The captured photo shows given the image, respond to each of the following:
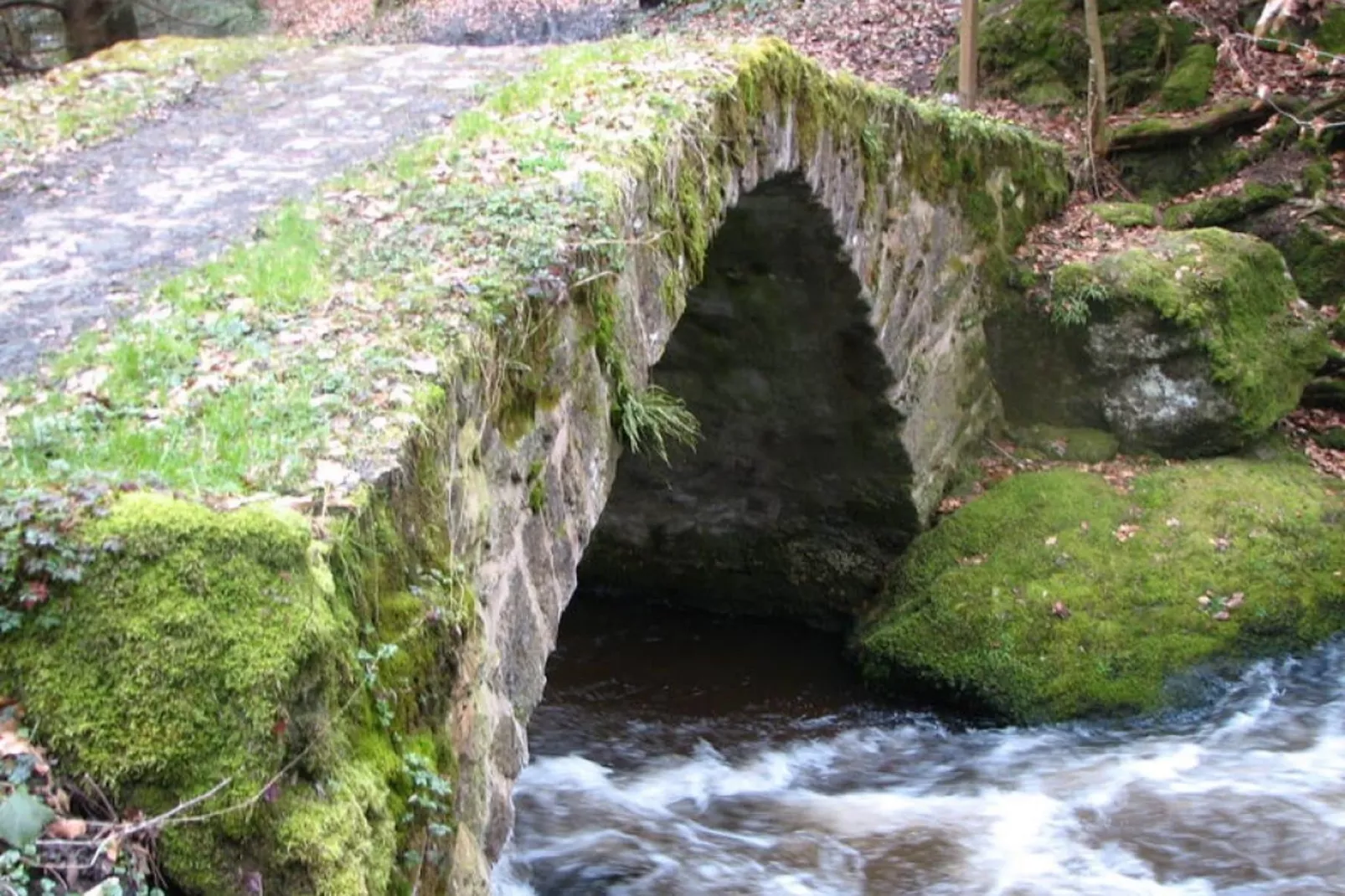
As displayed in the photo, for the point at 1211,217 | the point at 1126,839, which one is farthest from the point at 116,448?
the point at 1211,217

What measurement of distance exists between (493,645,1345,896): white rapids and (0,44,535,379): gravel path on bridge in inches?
115

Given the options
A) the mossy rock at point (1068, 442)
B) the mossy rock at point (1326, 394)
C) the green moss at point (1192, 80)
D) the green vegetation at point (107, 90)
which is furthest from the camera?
the green moss at point (1192, 80)

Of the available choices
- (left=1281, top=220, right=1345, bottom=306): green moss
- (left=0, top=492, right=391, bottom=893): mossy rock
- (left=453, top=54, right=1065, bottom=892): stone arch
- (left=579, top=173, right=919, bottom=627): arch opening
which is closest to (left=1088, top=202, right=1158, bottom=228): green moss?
(left=453, top=54, right=1065, bottom=892): stone arch

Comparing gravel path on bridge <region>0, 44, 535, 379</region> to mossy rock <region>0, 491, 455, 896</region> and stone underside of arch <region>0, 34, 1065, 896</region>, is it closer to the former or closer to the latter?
stone underside of arch <region>0, 34, 1065, 896</region>

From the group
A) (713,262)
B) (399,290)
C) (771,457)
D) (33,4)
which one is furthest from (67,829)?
(33,4)

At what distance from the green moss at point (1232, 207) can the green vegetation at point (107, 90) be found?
640 centimetres

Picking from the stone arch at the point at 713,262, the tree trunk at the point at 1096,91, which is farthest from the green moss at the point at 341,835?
the tree trunk at the point at 1096,91

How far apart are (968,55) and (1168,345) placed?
3.79m

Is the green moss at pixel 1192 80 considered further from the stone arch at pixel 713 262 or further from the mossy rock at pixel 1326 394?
the mossy rock at pixel 1326 394

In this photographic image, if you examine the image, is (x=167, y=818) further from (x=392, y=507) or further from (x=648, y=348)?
(x=648, y=348)

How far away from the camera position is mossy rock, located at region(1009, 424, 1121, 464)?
843cm

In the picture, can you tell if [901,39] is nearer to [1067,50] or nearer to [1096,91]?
[1067,50]

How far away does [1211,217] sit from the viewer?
31.4ft

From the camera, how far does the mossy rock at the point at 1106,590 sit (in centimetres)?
707
